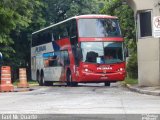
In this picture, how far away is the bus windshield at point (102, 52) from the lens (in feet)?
99.3

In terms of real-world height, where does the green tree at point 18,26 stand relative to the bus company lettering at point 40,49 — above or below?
above

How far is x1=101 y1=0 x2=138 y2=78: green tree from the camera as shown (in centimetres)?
3706

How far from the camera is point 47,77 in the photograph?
3638 cm

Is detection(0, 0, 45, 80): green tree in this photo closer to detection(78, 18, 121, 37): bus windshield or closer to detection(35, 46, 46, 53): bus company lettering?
detection(35, 46, 46, 53): bus company lettering

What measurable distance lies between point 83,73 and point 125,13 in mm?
9003

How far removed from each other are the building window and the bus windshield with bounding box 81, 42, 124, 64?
4.94m

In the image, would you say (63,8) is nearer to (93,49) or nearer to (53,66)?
(53,66)

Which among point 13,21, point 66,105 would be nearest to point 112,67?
point 13,21

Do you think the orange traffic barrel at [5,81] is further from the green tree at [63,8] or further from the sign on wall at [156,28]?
the green tree at [63,8]

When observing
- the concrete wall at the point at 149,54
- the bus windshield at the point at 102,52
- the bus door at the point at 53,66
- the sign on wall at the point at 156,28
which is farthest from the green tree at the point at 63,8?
the sign on wall at the point at 156,28

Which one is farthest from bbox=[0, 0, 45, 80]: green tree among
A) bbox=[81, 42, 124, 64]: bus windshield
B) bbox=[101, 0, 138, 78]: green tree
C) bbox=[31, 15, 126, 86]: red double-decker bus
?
bbox=[81, 42, 124, 64]: bus windshield

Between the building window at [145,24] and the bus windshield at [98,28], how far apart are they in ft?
16.1

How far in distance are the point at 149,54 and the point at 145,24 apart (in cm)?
151

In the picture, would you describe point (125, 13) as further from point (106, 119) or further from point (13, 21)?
point (106, 119)
